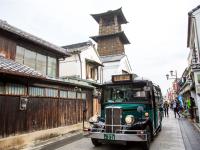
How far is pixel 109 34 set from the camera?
37.5 m

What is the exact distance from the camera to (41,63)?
583 inches

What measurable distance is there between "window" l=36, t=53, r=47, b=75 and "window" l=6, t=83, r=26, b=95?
17.2 ft

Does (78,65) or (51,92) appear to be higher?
(78,65)

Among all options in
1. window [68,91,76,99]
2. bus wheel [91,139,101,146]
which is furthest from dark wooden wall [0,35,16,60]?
bus wheel [91,139,101,146]

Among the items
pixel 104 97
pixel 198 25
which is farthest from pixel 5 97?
pixel 198 25

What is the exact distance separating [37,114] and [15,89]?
197 centimetres

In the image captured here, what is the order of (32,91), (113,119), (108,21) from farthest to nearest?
(108,21) < (32,91) < (113,119)

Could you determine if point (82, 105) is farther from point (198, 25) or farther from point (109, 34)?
point (109, 34)

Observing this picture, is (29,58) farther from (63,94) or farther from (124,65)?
(124,65)

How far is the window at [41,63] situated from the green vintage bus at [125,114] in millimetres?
7323

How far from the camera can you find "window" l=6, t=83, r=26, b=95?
8546 millimetres

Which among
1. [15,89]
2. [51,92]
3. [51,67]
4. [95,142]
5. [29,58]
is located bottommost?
[95,142]

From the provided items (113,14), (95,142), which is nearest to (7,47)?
(95,142)

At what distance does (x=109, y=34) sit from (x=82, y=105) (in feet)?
82.0
